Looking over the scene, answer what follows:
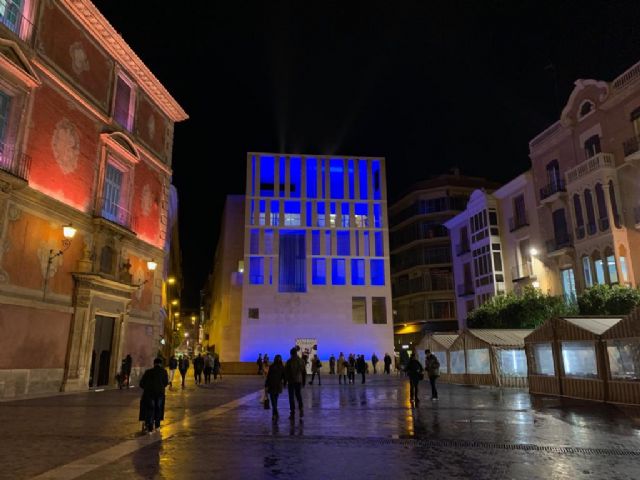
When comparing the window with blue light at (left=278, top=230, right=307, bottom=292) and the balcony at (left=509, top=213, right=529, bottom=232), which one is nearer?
the balcony at (left=509, top=213, right=529, bottom=232)

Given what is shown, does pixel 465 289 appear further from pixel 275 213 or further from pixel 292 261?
pixel 275 213

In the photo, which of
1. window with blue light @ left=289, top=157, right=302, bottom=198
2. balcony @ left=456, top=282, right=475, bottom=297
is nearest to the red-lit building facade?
window with blue light @ left=289, top=157, right=302, bottom=198

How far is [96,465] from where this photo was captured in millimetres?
6402

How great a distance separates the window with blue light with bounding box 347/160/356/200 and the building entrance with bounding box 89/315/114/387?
29485 mm

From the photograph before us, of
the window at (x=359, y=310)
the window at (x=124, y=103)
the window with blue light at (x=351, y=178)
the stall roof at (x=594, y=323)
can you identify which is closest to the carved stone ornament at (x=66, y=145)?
the window at (x=124, y=103)

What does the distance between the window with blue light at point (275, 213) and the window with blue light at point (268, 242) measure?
994 millimetres

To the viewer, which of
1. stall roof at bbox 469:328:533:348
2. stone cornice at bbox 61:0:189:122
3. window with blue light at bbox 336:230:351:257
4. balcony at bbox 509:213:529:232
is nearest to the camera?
stone cornice at bbox 61:0:189:122

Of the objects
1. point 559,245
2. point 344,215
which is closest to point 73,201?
point 559,245

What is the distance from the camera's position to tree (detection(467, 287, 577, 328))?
2559 centimetres

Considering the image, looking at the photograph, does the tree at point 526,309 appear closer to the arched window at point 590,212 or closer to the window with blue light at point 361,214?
the arched window at point 590,212

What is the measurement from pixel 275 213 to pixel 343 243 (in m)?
7.10

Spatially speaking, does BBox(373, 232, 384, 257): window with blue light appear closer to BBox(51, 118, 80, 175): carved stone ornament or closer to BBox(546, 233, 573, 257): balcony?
BBox(546, 233, 573, 257): balcony

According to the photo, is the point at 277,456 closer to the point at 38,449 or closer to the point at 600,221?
the point at 38,449

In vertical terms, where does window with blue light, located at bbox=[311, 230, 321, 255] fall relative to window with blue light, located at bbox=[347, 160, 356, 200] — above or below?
below
